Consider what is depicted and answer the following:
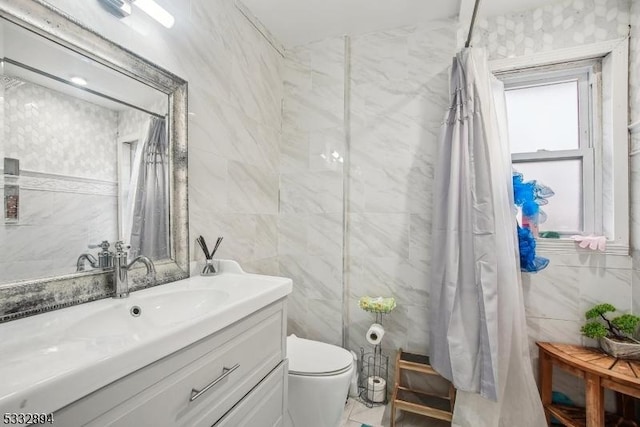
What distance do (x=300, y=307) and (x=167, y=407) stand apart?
1497 millimetres

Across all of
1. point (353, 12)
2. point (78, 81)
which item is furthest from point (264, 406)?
point (353, 12)

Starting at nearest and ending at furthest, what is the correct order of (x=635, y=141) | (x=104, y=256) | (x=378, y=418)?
1. (x=104, y=256)
2. (x=635, y=141)
3. (x=378, y=418)

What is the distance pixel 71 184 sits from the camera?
3.21ft

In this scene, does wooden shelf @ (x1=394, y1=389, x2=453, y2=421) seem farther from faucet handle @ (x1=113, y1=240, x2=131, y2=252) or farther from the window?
faucet handle @ (x1=113, y1=240, x2=131, y2=252)

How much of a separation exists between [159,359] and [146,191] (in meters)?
0.77

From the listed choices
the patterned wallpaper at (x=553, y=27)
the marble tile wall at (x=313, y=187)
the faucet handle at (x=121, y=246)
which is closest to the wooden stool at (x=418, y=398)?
the marble tile wall at (x=313, y=187)

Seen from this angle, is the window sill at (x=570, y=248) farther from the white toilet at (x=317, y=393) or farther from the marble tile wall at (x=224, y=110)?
the marble tile wall at (x=224, y=110)

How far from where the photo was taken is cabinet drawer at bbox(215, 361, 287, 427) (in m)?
0.91

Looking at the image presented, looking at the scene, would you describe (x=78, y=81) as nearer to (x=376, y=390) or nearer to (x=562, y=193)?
(x=376, y=390)

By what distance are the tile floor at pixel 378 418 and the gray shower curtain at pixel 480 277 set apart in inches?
9.8

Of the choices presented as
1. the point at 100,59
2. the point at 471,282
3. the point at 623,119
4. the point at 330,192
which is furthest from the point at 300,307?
the point at 623,119

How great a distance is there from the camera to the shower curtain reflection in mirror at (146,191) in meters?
1.14

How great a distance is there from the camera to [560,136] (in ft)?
5.90

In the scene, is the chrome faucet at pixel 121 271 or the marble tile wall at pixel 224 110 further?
the marble tile wall at pixel 224 110
